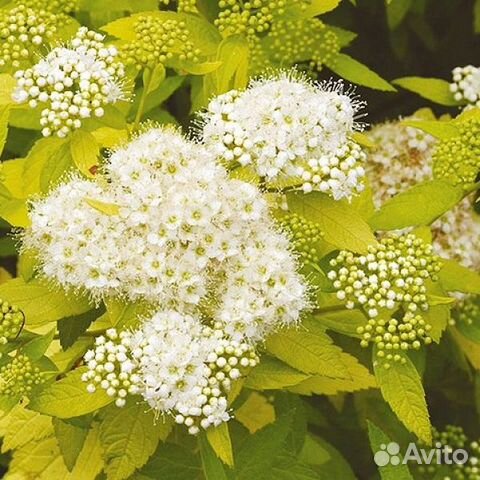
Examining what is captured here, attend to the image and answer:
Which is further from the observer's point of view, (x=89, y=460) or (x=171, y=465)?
(x=89, y=460)

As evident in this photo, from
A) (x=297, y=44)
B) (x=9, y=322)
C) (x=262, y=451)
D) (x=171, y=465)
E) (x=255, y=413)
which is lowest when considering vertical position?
(x=255, y=413)

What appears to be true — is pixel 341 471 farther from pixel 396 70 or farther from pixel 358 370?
pixel 396 70

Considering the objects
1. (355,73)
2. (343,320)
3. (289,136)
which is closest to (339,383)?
(343,320)

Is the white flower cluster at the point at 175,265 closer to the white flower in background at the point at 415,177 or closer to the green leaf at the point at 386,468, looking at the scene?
the green leaf at the point at 386,468

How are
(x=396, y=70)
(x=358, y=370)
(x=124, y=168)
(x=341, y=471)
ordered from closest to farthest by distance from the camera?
1. (x=124, y=168)
2. (x=358, y=370)
3. (x=341, y=471)
4. (x=396, y=70)

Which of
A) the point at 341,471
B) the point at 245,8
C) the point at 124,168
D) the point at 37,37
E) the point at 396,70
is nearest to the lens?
the point at 124,168

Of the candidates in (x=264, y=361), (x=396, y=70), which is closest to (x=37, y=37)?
(x=264, y=361)

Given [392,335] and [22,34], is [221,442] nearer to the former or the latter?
[392,335]
